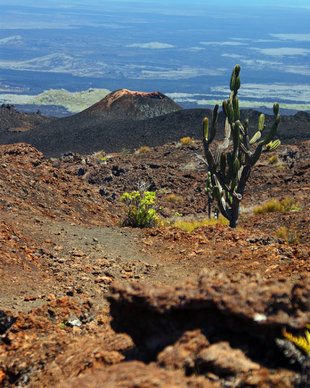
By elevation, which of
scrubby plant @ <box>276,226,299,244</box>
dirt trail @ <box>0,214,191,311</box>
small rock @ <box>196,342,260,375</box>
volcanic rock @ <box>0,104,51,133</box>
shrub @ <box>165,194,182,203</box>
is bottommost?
shrub @ <box>165,194,182,203</box>

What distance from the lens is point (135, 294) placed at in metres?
4.05

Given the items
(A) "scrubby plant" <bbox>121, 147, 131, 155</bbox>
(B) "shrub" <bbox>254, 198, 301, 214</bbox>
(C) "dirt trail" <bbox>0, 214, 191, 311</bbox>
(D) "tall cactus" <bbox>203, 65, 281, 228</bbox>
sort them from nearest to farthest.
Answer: (C) "dirt trail" <bbox>0, 214, 191, 311</bbox>
(D) "tall cactus" <bbox>203, 65, 281, 228</bbox>
(B) "shrub" <bbox>254, 198, 301, 214</bbox>
(A) "scrubby plant" <bbox>121, 147, 131, 155</bbox>

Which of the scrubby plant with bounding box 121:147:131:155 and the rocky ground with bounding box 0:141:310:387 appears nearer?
A: the rocky ground with bounding box 0:141:310:387

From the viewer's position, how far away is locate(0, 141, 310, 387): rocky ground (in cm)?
363

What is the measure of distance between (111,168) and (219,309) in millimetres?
21660

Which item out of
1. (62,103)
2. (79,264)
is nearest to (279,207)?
(79,264)

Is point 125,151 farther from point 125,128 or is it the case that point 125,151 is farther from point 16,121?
point 16,121

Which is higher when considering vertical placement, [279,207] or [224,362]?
[224,362]

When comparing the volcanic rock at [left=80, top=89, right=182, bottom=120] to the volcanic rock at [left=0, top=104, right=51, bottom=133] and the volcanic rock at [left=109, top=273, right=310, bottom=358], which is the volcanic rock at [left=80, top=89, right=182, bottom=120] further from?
the volcanic rock at [left=109, top=273, right=310, bottom=358]

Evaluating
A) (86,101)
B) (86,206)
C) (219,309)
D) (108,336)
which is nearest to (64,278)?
(108,336)

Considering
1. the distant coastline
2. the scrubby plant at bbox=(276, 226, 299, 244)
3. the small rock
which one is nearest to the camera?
the small rock

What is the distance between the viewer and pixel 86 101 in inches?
4532

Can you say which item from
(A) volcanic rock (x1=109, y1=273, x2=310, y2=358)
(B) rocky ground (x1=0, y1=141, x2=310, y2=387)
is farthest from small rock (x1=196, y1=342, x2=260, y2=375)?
(A) volcanic rock (x1=109, y1=273, x2=310, y2=358)

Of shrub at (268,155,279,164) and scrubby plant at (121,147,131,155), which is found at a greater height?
shrub at (268,155,279,164)
